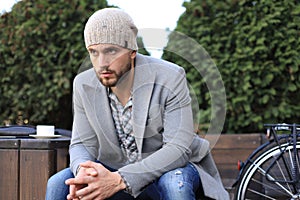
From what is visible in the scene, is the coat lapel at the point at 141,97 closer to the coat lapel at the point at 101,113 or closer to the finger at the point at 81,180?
the coat lapel at the point at 101,113

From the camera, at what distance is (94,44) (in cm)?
220

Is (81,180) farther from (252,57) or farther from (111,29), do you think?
(252,57)

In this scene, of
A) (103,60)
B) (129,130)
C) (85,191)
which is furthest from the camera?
(129,130)

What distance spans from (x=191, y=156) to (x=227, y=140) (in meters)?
1.37

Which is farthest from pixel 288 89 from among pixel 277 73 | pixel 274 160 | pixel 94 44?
pixel 94 44

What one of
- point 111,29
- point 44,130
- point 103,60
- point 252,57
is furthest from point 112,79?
point 252,57

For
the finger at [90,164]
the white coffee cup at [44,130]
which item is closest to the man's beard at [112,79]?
the finger at [90,164]

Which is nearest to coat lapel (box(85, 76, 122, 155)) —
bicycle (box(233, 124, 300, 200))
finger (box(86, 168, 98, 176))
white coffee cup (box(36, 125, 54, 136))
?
finger (box(86, 168, 98, 176))

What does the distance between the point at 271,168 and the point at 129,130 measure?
103 cm

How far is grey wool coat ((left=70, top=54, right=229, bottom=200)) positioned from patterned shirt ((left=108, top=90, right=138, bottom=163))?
32 millimetres

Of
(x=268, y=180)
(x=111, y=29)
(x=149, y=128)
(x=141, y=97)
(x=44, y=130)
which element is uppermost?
(x=111, y=29)

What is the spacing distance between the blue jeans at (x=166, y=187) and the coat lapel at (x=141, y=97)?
179mm

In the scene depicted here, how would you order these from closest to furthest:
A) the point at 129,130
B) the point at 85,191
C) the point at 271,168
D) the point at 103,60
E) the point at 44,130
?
the point at 85,191, the point at 103,60, the point at 129,130, the point at 44,130, the point at 271,168

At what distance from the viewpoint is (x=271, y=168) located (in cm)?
298
